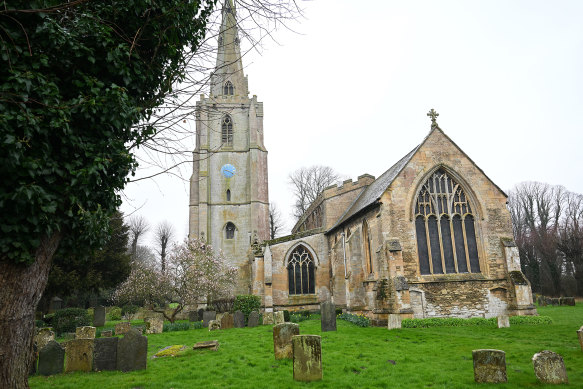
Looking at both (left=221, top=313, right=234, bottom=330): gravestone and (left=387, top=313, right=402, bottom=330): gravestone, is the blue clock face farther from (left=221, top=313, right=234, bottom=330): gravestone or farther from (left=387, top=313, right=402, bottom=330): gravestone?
A: (left=387, top=313, right=402, bottom=330): gravestone

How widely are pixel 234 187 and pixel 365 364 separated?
2699cm

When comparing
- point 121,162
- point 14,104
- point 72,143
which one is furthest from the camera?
point 121,162

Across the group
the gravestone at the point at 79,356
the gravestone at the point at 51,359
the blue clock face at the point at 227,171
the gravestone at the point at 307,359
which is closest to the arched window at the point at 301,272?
the blue clock face at the point at 227,171

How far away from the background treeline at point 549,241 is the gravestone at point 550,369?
35.0 m

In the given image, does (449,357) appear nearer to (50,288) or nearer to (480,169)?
(480,169)

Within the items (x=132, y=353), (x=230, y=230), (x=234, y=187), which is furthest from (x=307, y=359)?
(x=234, y=187)

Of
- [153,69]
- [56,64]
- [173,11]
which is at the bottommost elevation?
[56,64]

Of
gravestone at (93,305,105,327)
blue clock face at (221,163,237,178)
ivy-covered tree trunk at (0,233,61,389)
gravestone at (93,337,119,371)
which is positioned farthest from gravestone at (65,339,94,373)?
blue clock face at (221,163,237,178)

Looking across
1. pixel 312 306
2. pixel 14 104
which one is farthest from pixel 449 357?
pixel 312 306

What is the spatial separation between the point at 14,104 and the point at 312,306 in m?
22.6

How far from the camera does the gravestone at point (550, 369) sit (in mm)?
6574

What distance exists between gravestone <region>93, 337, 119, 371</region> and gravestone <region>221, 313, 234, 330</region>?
879 centimetres

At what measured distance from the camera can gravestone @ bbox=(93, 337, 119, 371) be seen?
9250 millimetres

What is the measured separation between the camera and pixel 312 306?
2477cm
